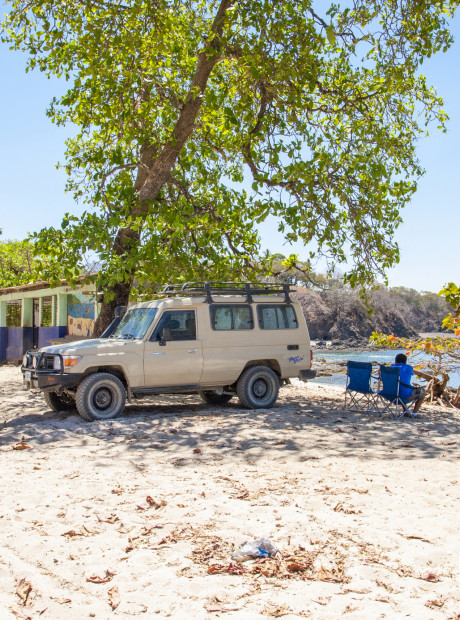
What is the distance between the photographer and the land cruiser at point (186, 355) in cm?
1012

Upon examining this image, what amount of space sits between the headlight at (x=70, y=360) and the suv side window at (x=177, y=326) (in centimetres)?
133

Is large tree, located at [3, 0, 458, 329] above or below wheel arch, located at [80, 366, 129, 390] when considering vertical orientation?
above

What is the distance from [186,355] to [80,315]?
38.4 feet

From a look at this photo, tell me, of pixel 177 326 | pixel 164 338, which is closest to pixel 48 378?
pixel 164 338

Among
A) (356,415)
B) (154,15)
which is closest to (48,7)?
(154,15)

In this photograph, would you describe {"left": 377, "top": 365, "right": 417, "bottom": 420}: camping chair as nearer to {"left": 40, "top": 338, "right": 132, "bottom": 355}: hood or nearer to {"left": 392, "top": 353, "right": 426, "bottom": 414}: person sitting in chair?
{"left": 392, "top": 353, "right": 426, "bottom": 414}: person sitting in chair

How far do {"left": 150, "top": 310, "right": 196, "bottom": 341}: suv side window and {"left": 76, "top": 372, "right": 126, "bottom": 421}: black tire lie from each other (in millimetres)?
1038

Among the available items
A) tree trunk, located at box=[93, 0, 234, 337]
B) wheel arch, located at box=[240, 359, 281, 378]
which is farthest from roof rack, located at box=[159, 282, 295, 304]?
tree trunk, located at box=[93, 0, 234, 337]

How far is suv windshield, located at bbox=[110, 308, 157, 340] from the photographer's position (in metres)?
10.9

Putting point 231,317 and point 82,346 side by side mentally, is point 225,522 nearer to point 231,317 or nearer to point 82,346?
point 82,346

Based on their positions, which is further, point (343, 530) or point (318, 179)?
point (318, 179)

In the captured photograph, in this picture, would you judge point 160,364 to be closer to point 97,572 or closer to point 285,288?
point 285,288

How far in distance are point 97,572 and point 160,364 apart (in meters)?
6.60

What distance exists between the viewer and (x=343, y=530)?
16.0ft
